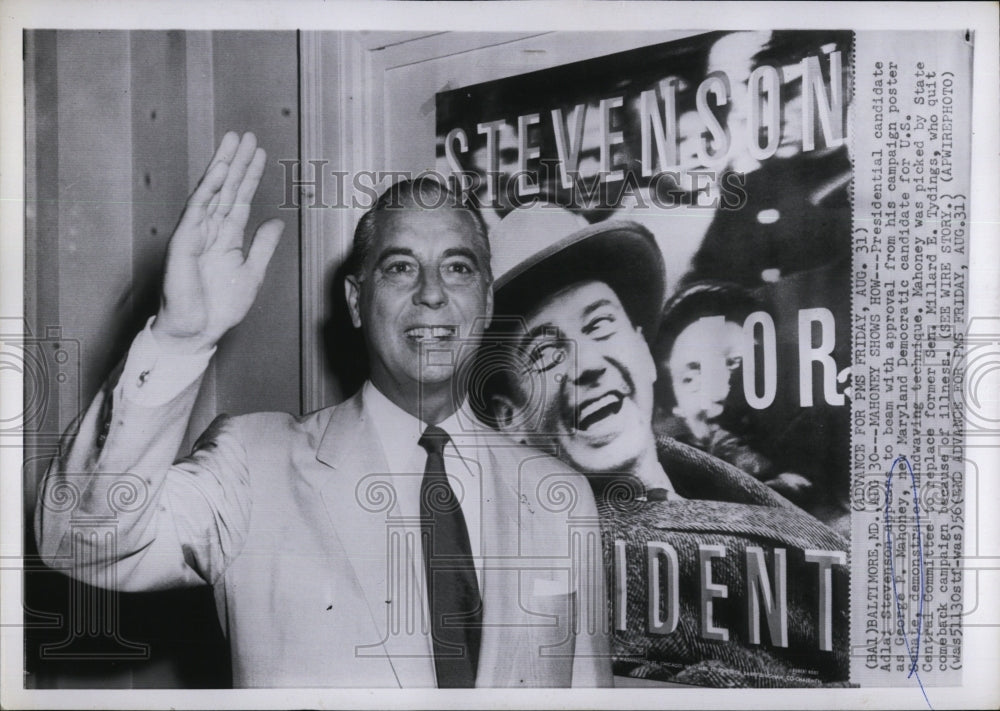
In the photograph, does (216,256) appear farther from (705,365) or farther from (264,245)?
(705,365)

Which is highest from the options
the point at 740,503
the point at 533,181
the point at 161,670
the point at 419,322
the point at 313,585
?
the point at 533,181

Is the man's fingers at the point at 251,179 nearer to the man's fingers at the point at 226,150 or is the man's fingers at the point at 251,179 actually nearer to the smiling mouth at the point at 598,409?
the man's fingers at the point at 226,150

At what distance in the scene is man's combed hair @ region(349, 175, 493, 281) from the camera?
192 centimetres

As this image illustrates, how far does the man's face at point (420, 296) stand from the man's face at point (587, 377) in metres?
0.15

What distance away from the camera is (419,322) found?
1.90 m

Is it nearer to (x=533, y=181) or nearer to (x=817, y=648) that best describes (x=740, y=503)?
(x=817, y=648)

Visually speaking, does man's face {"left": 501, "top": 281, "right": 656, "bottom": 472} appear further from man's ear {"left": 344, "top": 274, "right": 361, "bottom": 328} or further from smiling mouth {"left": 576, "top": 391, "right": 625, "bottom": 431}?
man's ear {"left": 344, "top": 274, "right": 361, "bottom": 328}

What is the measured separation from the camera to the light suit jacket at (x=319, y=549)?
1899mm

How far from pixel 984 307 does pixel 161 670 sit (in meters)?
2.05

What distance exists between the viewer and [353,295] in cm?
192

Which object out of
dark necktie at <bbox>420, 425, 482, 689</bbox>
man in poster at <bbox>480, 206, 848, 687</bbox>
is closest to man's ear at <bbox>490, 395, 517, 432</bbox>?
man in poster at <bbox>480, 206, 848, 687</bbox>

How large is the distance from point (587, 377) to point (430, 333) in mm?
372

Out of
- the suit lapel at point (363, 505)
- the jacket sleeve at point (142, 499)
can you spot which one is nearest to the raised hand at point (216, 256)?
the jacket sleeve at point (142, 499)

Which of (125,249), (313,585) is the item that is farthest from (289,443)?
(125,249)
